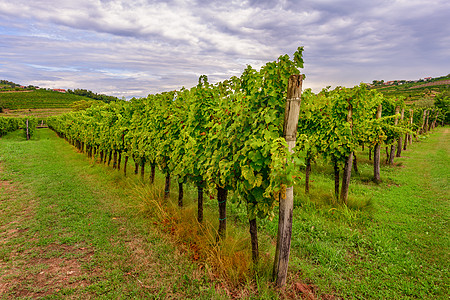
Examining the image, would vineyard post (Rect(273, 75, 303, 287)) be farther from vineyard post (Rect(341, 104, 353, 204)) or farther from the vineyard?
vineyard post (Rect(341, 104, 353, 204))

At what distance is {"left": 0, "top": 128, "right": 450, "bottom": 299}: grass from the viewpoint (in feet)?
11.6

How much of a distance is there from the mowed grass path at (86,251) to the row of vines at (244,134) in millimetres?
1149

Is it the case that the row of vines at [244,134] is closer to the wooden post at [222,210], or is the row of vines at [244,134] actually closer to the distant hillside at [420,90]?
the wooden post at [222,210]

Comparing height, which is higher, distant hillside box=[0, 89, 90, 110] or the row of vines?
distant hillside box=[0, 89, 90, 110]

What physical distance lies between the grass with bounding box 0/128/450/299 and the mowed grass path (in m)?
0.02

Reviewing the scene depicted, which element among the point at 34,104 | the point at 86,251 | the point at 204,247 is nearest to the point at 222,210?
the point at 204,247

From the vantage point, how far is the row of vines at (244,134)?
10.4ft

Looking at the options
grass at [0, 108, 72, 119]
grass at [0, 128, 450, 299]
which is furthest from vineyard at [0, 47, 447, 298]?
grass at [0, 108, 72, 119]

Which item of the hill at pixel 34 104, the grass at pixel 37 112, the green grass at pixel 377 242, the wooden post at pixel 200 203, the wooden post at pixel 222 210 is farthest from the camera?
the hill at pixel 34 104

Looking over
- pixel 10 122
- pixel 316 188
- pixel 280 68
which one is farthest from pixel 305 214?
pixel 10 122

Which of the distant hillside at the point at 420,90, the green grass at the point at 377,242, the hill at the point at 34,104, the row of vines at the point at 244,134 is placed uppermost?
the distant hillside at the point at 420,90

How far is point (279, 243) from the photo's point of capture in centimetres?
335

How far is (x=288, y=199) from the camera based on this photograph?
3.24 m

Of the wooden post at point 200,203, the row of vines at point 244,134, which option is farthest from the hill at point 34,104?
the wooden post at point 200,203
